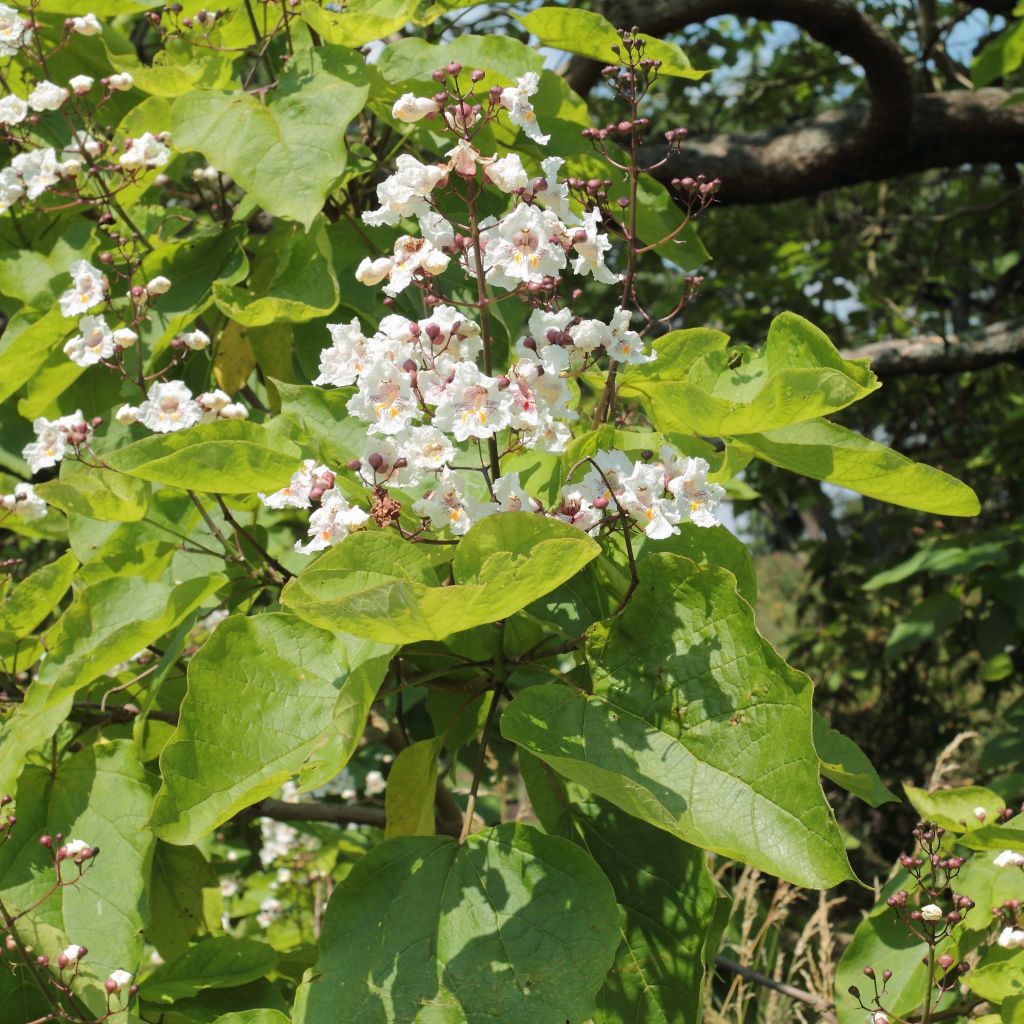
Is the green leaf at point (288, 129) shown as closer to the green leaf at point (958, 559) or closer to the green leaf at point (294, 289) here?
the green leaf at point (294, 289)

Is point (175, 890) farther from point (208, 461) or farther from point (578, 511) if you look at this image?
point (578, 511)

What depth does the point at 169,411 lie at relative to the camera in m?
1.48

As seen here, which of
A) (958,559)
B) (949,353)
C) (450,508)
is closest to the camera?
(450,508)

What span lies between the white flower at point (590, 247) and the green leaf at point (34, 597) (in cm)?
86

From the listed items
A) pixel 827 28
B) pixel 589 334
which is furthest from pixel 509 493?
pixel 827 28

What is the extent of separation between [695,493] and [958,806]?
84cm

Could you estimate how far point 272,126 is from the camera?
159cm

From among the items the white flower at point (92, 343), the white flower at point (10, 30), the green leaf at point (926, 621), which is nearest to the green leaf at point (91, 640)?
the white flower at point (92, 343)

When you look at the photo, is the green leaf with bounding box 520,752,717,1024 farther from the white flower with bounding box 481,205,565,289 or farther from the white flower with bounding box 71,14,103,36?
the white flower with bounding box 71,14,103,36

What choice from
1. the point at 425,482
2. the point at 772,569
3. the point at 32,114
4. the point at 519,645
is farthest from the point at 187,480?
the point at 772,569

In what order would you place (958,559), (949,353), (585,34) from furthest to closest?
(949,353) → (958,559) → (585,34)

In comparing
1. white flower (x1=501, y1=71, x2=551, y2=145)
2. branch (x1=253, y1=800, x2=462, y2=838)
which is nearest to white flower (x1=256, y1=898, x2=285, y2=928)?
branch (x1=253, y1=800, x2=462, y2=838)

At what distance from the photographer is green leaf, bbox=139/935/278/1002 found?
151 cm

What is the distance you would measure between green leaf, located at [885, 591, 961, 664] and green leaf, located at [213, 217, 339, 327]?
3092mm
